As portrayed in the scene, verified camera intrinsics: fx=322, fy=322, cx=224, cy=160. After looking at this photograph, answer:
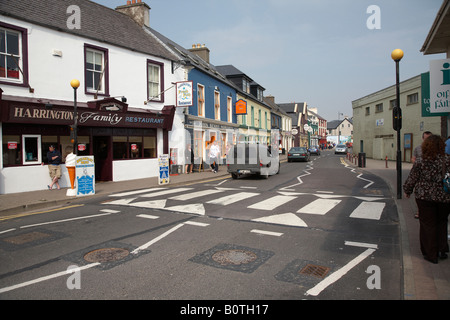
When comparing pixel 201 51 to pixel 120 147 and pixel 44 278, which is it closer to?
pixel 120 147

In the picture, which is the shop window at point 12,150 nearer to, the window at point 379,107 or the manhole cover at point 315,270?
the manhole cover at point 315,270

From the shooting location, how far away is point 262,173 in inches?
632

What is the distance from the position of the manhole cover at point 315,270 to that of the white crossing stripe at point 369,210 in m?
3.64

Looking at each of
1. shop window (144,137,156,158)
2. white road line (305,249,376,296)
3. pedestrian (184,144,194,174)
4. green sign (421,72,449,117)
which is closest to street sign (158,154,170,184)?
shop window (144,137,156,158)

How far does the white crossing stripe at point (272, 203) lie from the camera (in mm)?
8844

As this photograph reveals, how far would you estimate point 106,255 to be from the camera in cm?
505

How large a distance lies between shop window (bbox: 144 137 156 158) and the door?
2.32 m

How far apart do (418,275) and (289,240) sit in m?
2.18

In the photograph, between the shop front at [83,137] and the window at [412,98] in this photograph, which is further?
the window at [412,98]

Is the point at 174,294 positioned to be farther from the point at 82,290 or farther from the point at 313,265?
the point at 313,265

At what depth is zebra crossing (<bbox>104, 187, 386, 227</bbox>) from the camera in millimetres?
7879

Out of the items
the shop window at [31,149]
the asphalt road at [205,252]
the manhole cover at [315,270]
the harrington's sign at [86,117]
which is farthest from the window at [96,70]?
the manhole cover at [315,270]

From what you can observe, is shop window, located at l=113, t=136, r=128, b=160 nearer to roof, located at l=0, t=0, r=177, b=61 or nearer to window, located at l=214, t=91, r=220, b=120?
roof, located at l=0, t=0, r=177, b=61
